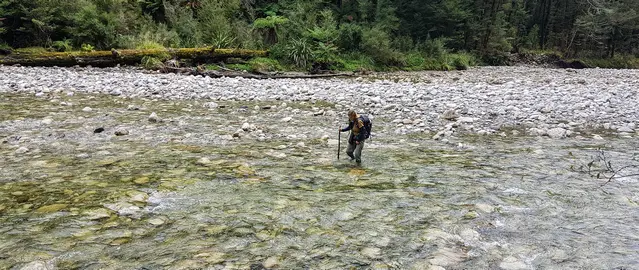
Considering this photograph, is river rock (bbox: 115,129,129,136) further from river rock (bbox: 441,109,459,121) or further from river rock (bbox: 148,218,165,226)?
river rock (bbox: 441,109,459,121)

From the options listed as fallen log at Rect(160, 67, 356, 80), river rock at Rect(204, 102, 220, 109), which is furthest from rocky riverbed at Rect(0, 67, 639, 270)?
fallen log at Rect(160, 67, 356, 80)

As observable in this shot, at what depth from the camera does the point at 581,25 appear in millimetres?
40031

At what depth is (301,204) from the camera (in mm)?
4180

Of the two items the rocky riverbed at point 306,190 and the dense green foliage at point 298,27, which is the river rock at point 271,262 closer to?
the rocky riverbed at point 306,190

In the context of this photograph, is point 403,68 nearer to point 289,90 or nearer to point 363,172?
point 289,90

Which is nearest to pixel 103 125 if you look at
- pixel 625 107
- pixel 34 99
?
pixel 34 99

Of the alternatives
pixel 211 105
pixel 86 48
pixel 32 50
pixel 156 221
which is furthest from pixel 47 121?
pixel 32 50

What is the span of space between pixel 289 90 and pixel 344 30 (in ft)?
42.9

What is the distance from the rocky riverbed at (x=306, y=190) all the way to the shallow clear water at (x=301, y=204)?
2cm

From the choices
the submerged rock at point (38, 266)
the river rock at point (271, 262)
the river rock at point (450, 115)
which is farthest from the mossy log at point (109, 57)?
the river rock at point (271, 262)

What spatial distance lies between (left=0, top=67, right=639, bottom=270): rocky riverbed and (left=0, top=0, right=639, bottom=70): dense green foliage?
10134mm

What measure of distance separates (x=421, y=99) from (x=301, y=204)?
8.15 metres

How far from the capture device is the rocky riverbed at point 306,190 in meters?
3.15

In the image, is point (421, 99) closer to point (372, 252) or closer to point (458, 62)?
point (372, 252)
